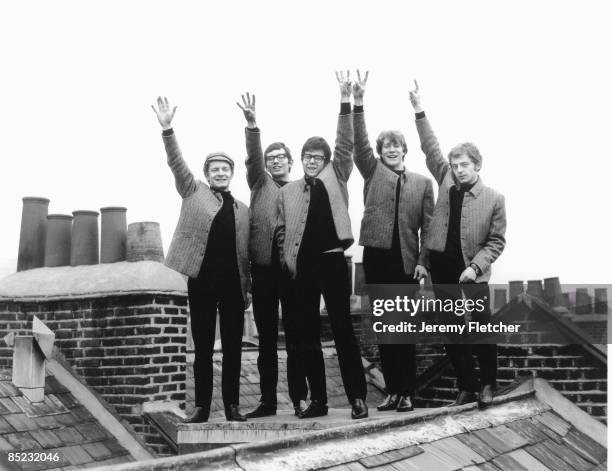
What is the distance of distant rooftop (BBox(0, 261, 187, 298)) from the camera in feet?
21.3

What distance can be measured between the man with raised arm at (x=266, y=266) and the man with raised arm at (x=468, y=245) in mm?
952

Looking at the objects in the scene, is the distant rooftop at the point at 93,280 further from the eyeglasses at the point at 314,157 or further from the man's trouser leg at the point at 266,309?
the eyeglasses at the point at 314,157

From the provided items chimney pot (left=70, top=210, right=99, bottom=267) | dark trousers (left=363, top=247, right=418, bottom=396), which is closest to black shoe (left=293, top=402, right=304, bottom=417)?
dark trousers (left=363, top=247, right=418, bottom=396)

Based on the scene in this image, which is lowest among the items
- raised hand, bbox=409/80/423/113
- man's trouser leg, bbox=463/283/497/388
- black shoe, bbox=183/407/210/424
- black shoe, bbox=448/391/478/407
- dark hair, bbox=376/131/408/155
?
black shoe, bbox=183/407/210/424

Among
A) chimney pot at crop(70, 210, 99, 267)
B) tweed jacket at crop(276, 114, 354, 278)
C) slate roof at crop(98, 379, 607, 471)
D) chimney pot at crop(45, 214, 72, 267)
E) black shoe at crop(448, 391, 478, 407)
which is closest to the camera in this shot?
slate roof at crop(98, 379, 607, 471)

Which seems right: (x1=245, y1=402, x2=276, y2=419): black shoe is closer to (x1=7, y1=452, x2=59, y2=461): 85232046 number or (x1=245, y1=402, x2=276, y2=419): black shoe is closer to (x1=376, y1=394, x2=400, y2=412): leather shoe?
(x1=376, y1=394, x2=400, y2=412): leather shoe

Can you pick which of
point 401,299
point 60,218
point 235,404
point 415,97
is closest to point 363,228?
point 401,299

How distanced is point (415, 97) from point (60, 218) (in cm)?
373

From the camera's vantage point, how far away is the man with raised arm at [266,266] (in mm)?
4938

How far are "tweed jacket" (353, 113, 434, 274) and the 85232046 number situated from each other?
2.53m

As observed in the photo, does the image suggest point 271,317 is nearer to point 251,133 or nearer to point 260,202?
point 260,202

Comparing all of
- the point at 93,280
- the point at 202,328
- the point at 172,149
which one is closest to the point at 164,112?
the point at 172,149

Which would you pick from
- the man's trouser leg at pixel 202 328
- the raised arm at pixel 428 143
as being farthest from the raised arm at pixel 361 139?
the man's trouser leg at pixel 202 328

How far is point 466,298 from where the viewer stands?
4676 millimetres
